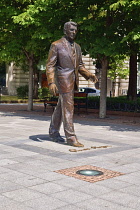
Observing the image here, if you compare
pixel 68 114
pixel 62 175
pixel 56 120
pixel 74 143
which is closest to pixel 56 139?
pixel 56 120

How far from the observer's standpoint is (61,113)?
1004 cm

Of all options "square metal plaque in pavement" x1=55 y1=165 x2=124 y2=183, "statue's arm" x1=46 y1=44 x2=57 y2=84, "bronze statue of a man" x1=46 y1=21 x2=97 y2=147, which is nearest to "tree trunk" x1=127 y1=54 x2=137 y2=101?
"bronze statue of a man" x1=46 y1=21 x2=97 y2=147

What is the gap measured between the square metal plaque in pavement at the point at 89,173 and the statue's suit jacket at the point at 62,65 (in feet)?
9.10

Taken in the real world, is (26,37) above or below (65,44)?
above

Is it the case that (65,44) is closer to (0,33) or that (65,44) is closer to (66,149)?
(66,149)

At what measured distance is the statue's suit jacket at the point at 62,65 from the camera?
945 centimetres

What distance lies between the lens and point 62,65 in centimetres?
951

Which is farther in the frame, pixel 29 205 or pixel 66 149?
pixel 66 149

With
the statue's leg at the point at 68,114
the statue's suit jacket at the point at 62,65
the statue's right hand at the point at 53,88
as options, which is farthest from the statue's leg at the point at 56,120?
the statue's right hand at the point at 53,88

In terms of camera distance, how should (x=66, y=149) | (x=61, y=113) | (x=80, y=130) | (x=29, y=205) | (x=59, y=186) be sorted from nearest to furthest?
(x=29, y=205) < (x=59, y=186) < (x=66, y=149) < (x=61, y=113) < (x=80, y=130)

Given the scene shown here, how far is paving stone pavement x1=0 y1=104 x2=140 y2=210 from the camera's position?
519cm

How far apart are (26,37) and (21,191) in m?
15.9

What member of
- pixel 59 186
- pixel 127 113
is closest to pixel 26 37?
pixel 127 113

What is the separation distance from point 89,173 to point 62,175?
1.71 feet
